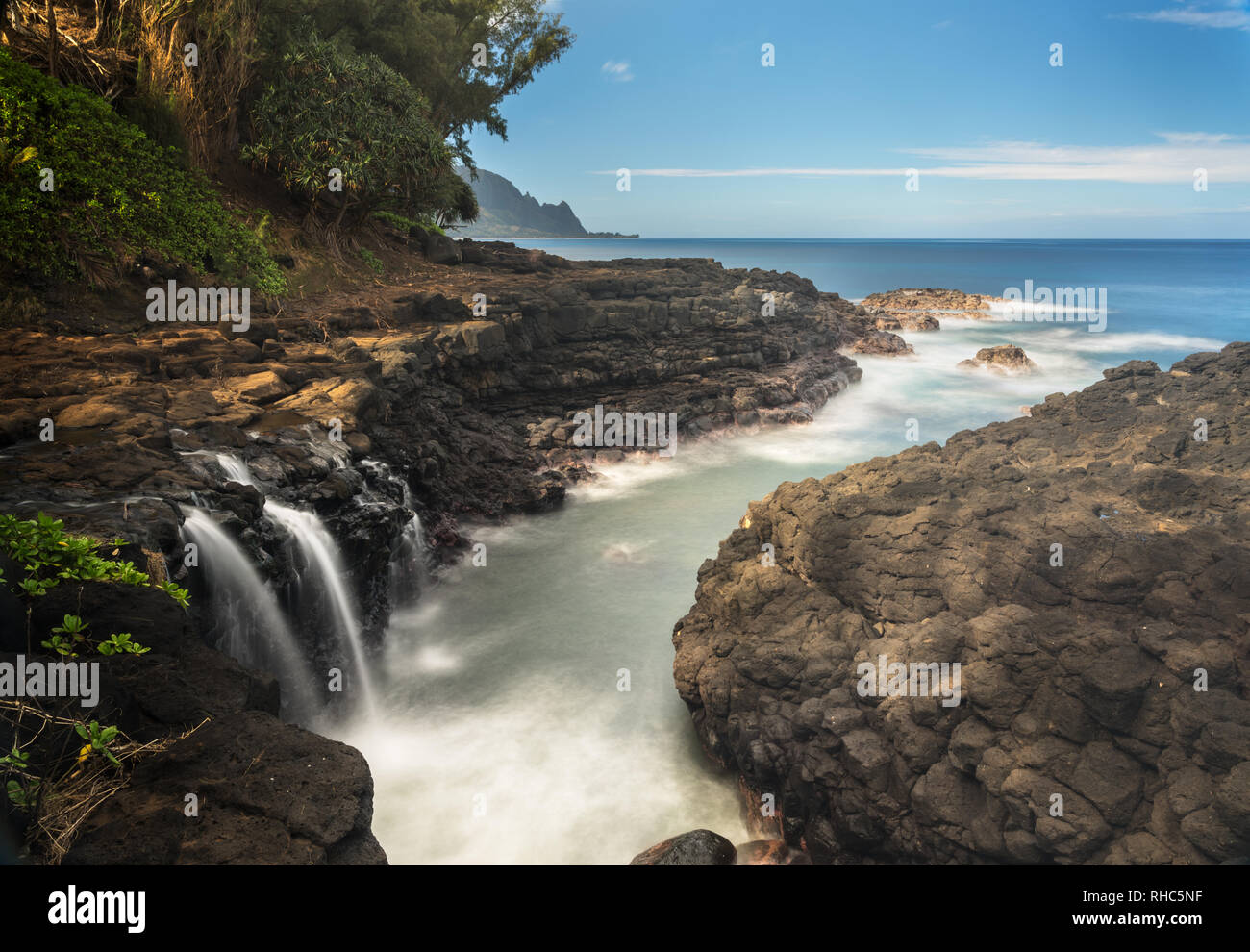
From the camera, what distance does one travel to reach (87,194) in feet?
49.5

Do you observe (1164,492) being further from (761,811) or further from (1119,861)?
(761,811)

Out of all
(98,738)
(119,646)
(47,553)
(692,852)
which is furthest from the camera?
(692,852)

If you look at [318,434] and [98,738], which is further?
[318,434]

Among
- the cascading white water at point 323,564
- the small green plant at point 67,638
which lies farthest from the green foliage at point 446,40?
the small green plant at point 67,638

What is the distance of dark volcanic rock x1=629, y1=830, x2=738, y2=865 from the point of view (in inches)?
290

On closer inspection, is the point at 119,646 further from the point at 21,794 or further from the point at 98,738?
the point at 21,794

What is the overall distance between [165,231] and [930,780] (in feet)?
60.6

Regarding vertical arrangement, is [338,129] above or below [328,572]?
above

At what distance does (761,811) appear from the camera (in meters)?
9.09

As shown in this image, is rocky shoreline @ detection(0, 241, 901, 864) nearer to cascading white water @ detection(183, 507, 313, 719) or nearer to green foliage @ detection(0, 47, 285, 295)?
cascading white water @ detection(183, 507, 313, 719)

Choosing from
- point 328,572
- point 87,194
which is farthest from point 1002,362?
point 87,194

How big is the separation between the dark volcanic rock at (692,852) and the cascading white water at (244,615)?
5.88m

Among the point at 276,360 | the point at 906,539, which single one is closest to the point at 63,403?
the point at 276,360

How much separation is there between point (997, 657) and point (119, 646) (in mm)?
8256
